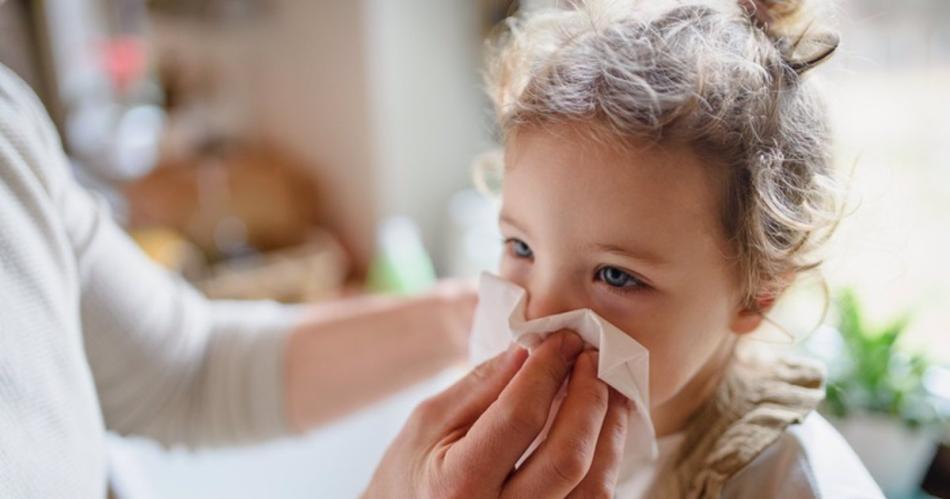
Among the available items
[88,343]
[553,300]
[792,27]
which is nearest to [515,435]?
[553,300]

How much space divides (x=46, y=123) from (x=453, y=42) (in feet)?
4.48

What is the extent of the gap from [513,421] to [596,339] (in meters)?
0.09

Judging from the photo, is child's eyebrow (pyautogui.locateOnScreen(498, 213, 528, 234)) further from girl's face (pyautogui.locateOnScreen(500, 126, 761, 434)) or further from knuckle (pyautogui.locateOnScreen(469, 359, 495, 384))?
knuckle (pyautogui.locateOnScreen(469, 359, 495, 384))

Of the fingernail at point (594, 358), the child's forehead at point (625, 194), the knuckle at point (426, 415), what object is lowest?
the knuckle at point (426, 415)

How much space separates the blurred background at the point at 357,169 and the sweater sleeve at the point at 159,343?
0.06 metres

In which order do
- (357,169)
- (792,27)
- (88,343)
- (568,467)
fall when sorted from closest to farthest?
(568,467), (792,27), (88,343), (357,169)

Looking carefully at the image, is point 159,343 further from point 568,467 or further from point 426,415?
point 568,467

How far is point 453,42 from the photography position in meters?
1.93

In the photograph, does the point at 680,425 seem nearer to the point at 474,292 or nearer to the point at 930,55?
the point at 474,292

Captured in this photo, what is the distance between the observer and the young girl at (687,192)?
0.52 metres

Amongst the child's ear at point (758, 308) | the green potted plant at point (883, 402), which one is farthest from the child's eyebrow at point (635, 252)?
the green potted plant at point (883, 402)

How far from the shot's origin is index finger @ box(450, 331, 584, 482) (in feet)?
1.55

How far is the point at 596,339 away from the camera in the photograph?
52 centimetres

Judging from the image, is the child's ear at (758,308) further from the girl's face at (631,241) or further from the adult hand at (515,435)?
the adult hand at (515,435)
